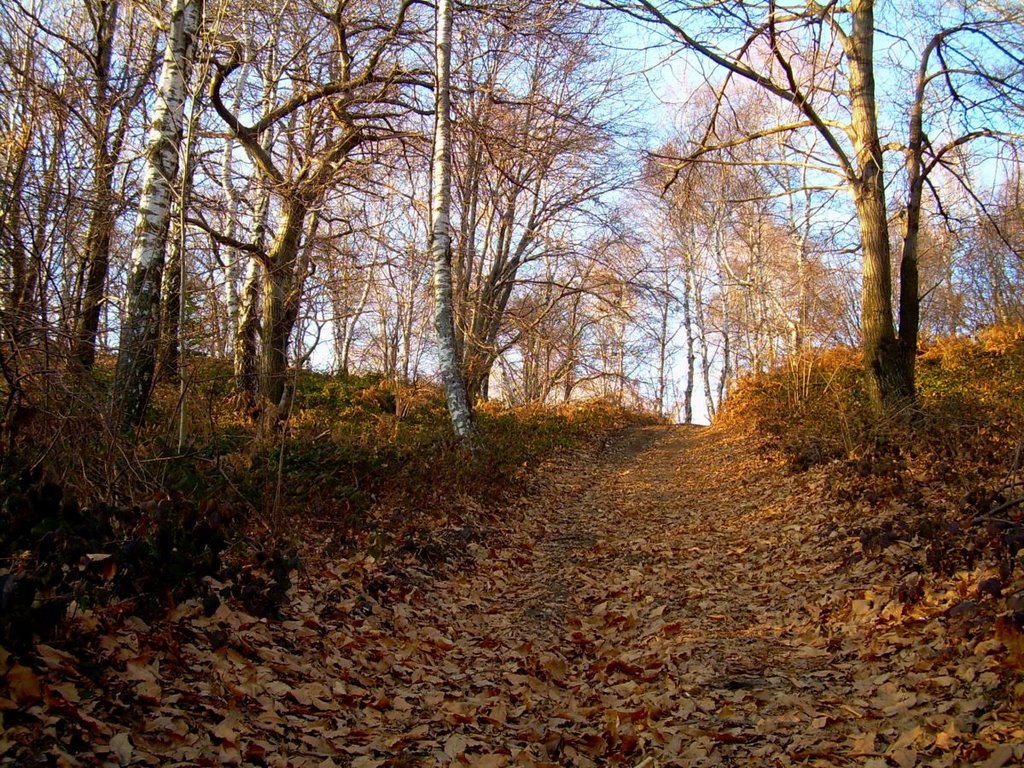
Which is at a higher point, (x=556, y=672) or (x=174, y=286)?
(x=174, y=286)

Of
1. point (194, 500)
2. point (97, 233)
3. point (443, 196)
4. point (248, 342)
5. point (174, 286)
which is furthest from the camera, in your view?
point (443, 196)

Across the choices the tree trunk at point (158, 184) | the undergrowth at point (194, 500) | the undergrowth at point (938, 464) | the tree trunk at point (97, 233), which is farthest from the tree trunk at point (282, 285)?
the undergrowth at point (938, 464)

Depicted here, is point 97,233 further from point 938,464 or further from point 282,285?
point 938,464

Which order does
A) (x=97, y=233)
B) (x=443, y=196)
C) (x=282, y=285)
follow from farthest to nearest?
(x=443, y=196) < (x=282, y=285) < (x=97, y=233)

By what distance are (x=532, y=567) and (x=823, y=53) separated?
667cm

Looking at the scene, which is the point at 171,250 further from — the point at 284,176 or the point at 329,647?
the point at 329,647

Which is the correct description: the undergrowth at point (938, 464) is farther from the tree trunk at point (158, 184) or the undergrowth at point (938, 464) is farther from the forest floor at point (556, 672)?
the tree trunk at point (158, 184)

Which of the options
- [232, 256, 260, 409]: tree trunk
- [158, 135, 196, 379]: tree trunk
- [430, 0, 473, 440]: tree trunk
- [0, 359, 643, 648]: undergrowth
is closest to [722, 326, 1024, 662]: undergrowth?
[0, 359, 643, 648]: undergrowth

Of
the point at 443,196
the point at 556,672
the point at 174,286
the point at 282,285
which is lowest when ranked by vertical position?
the point at 556,672

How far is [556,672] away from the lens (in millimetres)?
4391

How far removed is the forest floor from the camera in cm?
296

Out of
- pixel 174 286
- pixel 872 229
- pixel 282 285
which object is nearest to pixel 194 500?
pixel 174 286

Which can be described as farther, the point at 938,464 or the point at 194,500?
the point at 938,464

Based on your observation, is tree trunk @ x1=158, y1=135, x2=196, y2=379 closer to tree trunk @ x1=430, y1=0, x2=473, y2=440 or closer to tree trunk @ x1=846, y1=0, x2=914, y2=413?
tree trunk @ x1=430, y1=0, x2=473, y2=440
